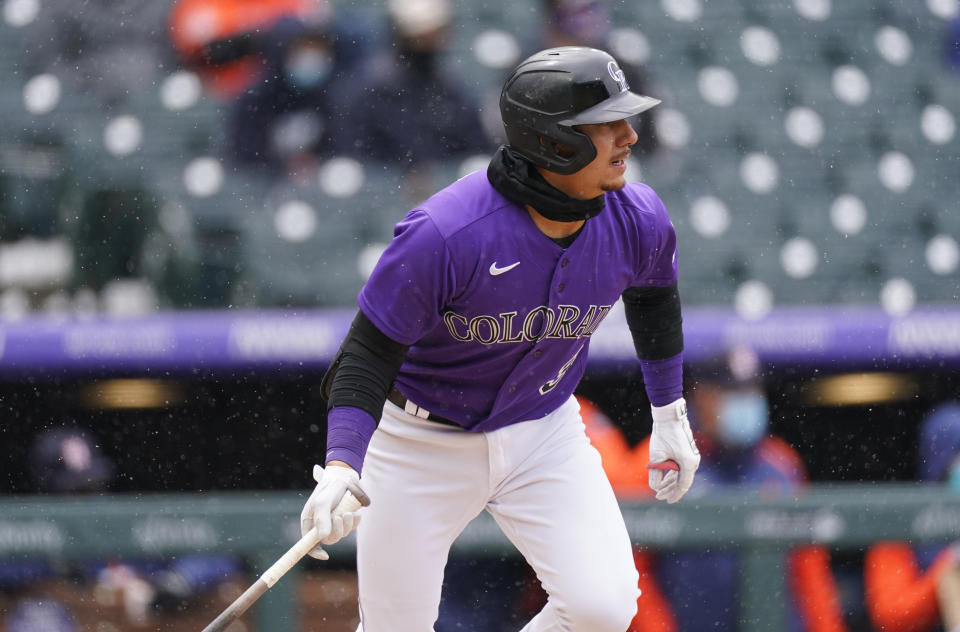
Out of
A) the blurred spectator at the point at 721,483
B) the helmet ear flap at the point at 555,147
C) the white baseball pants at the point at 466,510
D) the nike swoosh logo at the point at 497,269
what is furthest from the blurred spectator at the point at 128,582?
the helmet ear flap at the point at 555,147

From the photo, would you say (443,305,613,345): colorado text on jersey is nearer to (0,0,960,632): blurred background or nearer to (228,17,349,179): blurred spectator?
(0,0,960,632): blurred background

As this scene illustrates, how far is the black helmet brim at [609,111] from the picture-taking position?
84.6 inches

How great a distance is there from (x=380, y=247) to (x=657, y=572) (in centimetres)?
185

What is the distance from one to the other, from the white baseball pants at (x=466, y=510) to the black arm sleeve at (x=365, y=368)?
9.7 inches

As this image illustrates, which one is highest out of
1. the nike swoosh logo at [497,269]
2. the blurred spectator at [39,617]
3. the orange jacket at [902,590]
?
the nike swoosh logo at [497,269]

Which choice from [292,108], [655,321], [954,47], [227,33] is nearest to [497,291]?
[655,321]

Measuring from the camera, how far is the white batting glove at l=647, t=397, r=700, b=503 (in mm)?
2590

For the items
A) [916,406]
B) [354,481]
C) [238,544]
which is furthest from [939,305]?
[354,481]

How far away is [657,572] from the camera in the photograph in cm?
324

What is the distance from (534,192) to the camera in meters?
2.20

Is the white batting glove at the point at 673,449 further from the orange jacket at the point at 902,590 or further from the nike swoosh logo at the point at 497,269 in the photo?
the orange jacket at the point at 902,590

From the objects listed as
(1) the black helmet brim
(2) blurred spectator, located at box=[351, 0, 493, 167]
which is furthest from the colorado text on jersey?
(2) blurred spectator, located at box=[351, 0, 493, 167]

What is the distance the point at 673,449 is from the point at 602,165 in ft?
2.26

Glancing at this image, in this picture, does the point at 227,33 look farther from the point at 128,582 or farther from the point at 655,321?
the point at 655,321
